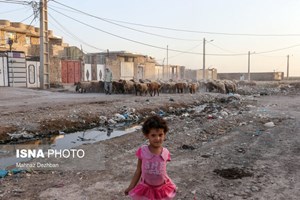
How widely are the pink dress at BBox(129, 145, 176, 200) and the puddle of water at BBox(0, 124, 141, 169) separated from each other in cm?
355

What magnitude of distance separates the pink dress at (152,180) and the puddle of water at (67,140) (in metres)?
3.55

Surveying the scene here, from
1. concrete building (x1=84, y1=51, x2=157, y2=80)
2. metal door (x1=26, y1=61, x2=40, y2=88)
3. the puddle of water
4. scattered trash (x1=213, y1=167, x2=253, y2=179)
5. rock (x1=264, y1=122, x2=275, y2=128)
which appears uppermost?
concrete building (x1=84, y1=51, x2=157, y2=80)

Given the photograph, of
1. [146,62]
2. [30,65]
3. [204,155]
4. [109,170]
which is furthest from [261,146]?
[146,62]

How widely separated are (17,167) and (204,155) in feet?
10.4

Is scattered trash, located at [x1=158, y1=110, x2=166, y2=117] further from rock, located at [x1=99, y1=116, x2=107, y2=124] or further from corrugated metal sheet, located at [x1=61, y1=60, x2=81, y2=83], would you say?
corrugated metal sheet, located at [x1=61, y1=60, x2=81, y2=83]

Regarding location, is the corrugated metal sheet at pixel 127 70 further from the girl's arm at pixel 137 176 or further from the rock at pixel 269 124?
the girl's arm at pixel 137 176

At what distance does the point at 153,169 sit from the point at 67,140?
5.14 meters

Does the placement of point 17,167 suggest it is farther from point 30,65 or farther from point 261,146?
point 30,65

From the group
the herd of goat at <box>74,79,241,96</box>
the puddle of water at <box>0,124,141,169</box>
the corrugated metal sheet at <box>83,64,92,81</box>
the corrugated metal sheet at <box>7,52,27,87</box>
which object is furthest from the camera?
the corrugated metal sheet at <box>83,64,92,81</box>

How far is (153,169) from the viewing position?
2426 mm

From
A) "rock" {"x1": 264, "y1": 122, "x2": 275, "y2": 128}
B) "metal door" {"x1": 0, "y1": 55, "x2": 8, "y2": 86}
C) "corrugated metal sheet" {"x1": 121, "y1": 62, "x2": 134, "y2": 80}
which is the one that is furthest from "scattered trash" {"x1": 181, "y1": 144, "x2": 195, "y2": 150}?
"corrugated metal sheet" {"x1": 121, "y1": 62, "x2": 134, "y2": 80}

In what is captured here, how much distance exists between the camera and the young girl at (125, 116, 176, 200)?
2.41 meters

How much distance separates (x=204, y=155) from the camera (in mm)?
5309

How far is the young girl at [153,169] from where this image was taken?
2414 millimetres
